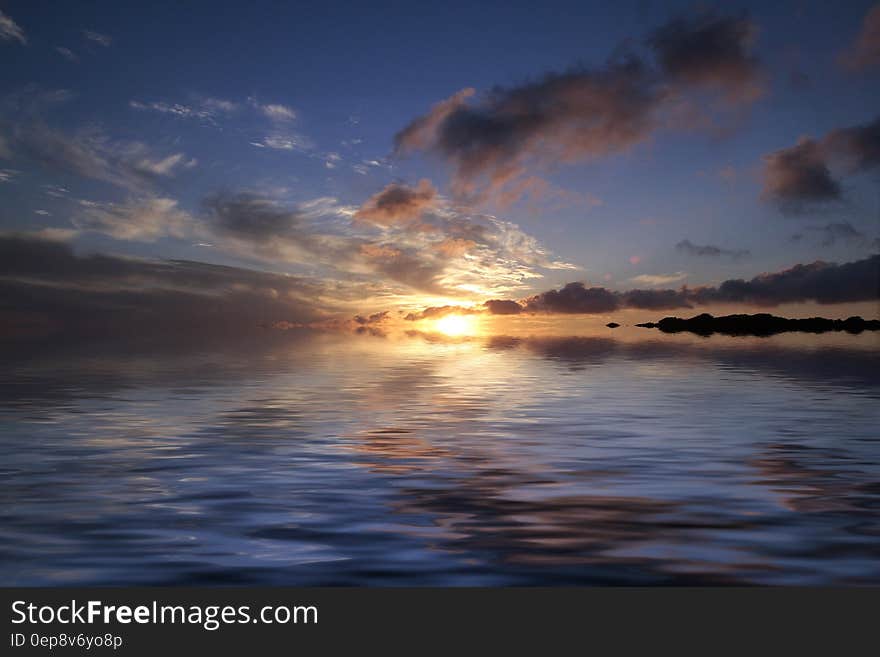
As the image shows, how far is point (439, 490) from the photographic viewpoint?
679 inches

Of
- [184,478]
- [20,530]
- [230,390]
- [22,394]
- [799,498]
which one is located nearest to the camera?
[20,530]

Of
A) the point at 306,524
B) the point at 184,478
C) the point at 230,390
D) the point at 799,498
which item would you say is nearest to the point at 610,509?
the point at 799,498

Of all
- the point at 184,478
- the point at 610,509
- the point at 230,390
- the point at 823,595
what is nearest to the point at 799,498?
the point at 610,509

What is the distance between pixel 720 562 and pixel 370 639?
6.47m

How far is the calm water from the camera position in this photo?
11727 mm

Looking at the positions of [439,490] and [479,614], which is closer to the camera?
[479,614]

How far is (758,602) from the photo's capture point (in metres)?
10.2

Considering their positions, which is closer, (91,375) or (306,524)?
(306,524)

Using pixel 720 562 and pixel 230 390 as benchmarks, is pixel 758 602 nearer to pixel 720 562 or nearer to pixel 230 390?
pixel 720 562

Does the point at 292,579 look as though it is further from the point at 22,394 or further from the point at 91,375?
the point at 91,375

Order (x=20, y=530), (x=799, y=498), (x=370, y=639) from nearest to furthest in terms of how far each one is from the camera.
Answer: (x=370, y=639) → (x=20, y=530) → (x=799, y=498)

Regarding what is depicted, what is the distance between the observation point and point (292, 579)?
36.3ft

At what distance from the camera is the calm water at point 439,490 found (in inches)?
462

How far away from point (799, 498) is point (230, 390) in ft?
113
